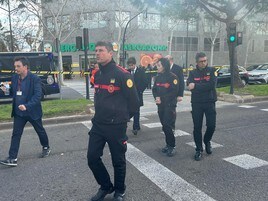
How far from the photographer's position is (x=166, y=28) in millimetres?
38625

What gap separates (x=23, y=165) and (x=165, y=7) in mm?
12465

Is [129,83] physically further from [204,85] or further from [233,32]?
[233,32]

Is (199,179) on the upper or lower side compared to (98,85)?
lower

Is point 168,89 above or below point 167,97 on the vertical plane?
above

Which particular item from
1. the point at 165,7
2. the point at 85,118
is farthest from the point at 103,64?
the point at 165,7

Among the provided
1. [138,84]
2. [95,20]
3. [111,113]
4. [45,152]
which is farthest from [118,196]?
[95,20]

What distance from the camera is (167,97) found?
211 inches

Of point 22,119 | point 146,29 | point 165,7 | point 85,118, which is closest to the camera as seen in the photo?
point 22,119

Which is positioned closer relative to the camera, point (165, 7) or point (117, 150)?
point (117, 150)

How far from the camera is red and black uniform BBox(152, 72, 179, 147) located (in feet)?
17.6

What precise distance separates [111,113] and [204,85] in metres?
2.25

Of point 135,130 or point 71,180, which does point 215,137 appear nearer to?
point 135,130

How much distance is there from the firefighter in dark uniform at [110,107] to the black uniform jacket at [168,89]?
6.27 feet

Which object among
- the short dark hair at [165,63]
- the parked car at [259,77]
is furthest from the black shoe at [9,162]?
the parked car at [259,77]
